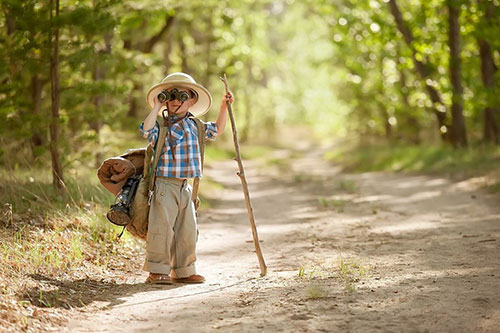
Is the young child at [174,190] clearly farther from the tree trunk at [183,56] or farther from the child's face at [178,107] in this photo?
the tree trunk at [183,56]

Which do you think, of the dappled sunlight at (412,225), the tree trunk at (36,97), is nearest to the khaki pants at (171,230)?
the dappled sunlight at (412,225)

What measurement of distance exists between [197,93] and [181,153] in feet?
2.48

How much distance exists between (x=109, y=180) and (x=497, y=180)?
30.2 feet

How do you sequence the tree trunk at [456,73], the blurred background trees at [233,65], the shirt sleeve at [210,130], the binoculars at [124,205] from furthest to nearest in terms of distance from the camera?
the tree trunk at [456,73]
the blurred background trees at [233,65]
the shirt sleeve at [210,130]
the binoculars at [124,205]

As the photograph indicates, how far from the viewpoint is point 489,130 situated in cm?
1994

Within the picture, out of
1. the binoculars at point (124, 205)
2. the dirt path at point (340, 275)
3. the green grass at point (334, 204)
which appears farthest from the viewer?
the green grass at point (334, 204)

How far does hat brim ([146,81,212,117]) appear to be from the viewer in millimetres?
6836

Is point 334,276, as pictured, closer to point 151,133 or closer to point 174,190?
point 174,190

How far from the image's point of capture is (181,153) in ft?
22.4

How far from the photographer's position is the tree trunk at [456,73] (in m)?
18.7

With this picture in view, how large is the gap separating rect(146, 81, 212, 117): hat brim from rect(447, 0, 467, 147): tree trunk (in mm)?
12910

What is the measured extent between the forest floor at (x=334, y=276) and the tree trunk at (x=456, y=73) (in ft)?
22.3

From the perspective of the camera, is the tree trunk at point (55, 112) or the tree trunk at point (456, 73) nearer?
the tree trunk at point (55, 112)

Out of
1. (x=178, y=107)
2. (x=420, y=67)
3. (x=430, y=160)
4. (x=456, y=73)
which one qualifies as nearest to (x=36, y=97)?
(x=178, y=107)
